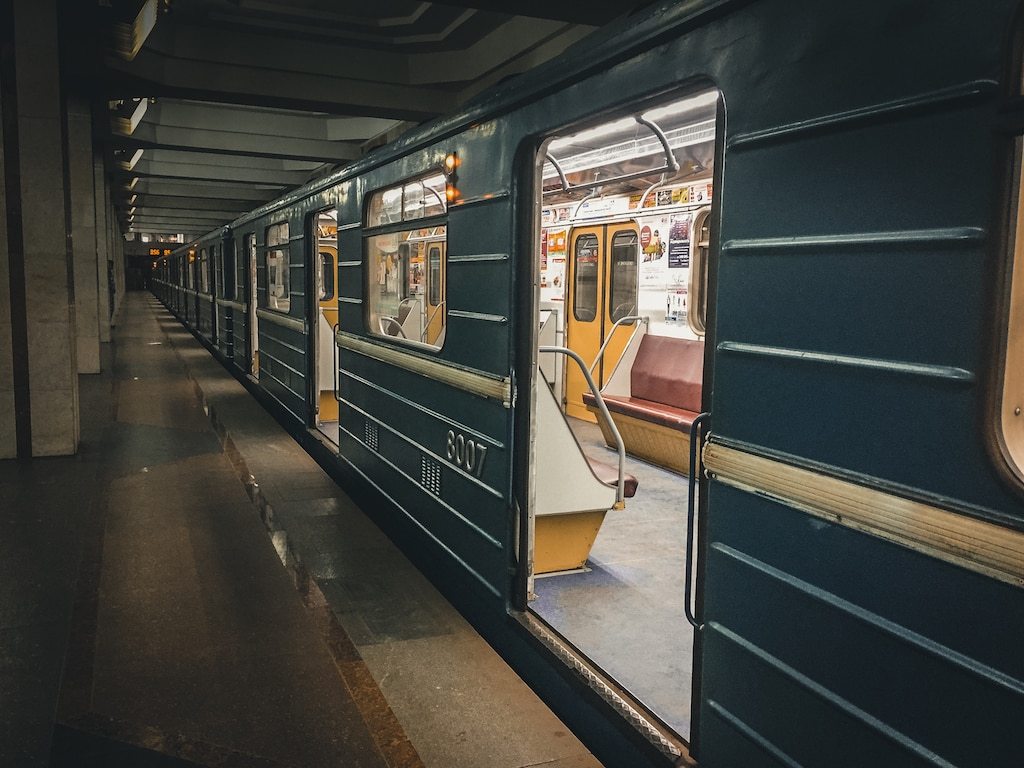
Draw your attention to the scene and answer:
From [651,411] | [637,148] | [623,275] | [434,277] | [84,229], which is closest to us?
[637,148]

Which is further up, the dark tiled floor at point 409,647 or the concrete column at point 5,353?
the concrete column at point 5,353

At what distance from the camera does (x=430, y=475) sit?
14.4 ft

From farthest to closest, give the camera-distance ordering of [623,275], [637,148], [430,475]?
[623,275] < [637,148] < [430,475]

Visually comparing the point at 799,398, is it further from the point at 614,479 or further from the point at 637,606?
the point at 614,479

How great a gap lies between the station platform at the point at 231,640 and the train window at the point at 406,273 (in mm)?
1586

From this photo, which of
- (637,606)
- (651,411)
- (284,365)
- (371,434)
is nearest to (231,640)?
(637,606)

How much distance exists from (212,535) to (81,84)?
6.68m

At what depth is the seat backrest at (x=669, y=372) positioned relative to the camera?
696 cm

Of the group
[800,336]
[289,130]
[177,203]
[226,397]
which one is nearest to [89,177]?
[289,130]

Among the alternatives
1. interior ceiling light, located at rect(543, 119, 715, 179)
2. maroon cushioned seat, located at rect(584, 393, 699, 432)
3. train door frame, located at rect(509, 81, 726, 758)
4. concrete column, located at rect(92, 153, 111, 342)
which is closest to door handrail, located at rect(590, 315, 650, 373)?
maroon cushioned seat, located at rect(584, 393, 699, 432)

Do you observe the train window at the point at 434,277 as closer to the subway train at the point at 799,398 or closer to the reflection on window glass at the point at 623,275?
the reflection on window glass at the point at 623,275

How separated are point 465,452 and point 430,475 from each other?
1.84ft

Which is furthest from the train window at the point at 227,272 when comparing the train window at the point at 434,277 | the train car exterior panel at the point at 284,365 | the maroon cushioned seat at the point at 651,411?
the maroon cushioned seat at the point at 651,411

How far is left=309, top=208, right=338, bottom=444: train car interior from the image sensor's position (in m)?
7.21
